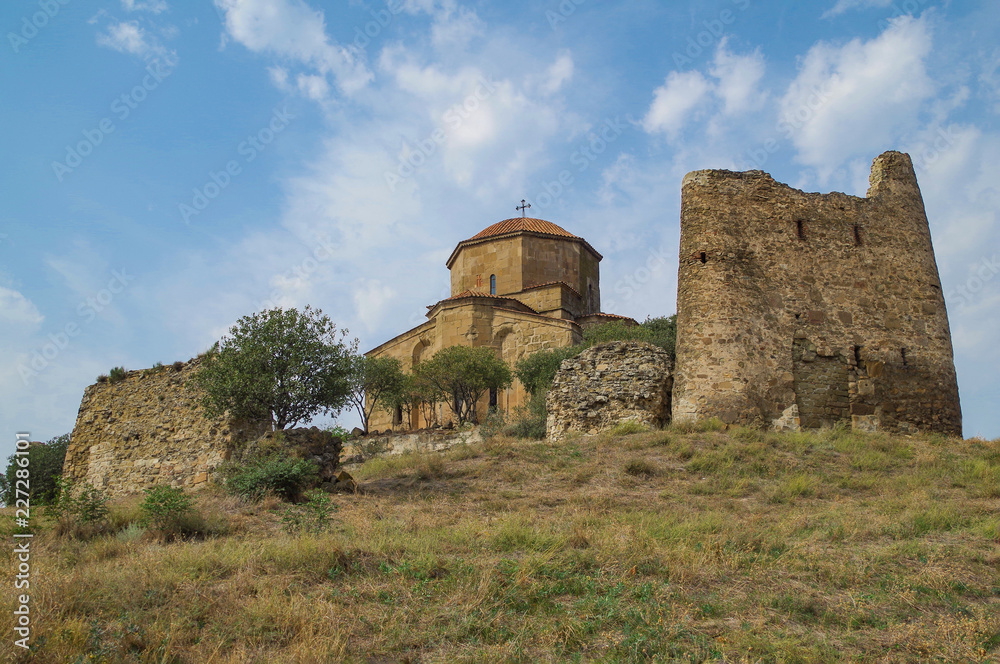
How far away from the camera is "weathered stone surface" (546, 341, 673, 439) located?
14648 millimetres

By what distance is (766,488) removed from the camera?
10.5 meters

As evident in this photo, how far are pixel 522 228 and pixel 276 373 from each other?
76.5 feet

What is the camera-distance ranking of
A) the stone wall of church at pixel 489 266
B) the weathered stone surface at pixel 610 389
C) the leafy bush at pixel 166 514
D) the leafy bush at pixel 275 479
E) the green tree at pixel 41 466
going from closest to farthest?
the leafy bush at pixel 166 514
the leafy bush at pixel 275 479
the weathered stone surface at pixel 610 389
the green tree at pixel 41 466
the stone wall of church at pixel 489 266

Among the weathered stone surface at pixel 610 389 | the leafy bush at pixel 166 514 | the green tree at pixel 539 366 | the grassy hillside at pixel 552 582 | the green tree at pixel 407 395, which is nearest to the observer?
the grassy hillside at pixel 552 582

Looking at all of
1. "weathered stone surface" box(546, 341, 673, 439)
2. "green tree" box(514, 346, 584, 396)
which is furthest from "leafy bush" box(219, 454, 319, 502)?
"green tree" box(514, 346, 584, 396)

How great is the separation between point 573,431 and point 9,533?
972 centimetres

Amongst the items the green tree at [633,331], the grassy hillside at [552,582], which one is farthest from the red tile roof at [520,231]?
the grassy hillside at [552,582]

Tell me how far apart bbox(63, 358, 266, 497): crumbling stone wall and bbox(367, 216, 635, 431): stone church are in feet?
45.4

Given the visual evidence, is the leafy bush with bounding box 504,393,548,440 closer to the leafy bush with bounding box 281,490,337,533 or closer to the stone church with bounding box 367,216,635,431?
the stone church with bounding box 367,216,635,431

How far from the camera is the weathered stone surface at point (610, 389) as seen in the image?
1465 centimetres

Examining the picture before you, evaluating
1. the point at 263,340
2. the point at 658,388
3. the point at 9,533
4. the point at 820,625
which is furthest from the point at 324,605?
the point at 658,388

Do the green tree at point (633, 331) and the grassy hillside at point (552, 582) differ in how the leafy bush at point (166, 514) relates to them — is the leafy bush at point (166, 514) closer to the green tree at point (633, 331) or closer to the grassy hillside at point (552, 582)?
the grassy hillside at point (552, 582)

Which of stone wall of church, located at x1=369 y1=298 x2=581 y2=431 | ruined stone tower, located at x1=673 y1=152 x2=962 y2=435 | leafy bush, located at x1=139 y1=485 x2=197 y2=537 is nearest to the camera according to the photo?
leafy bush, located at x1=139 y1=485 x2=197 y2=537

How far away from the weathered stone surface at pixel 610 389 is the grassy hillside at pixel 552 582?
4307 millimetres
